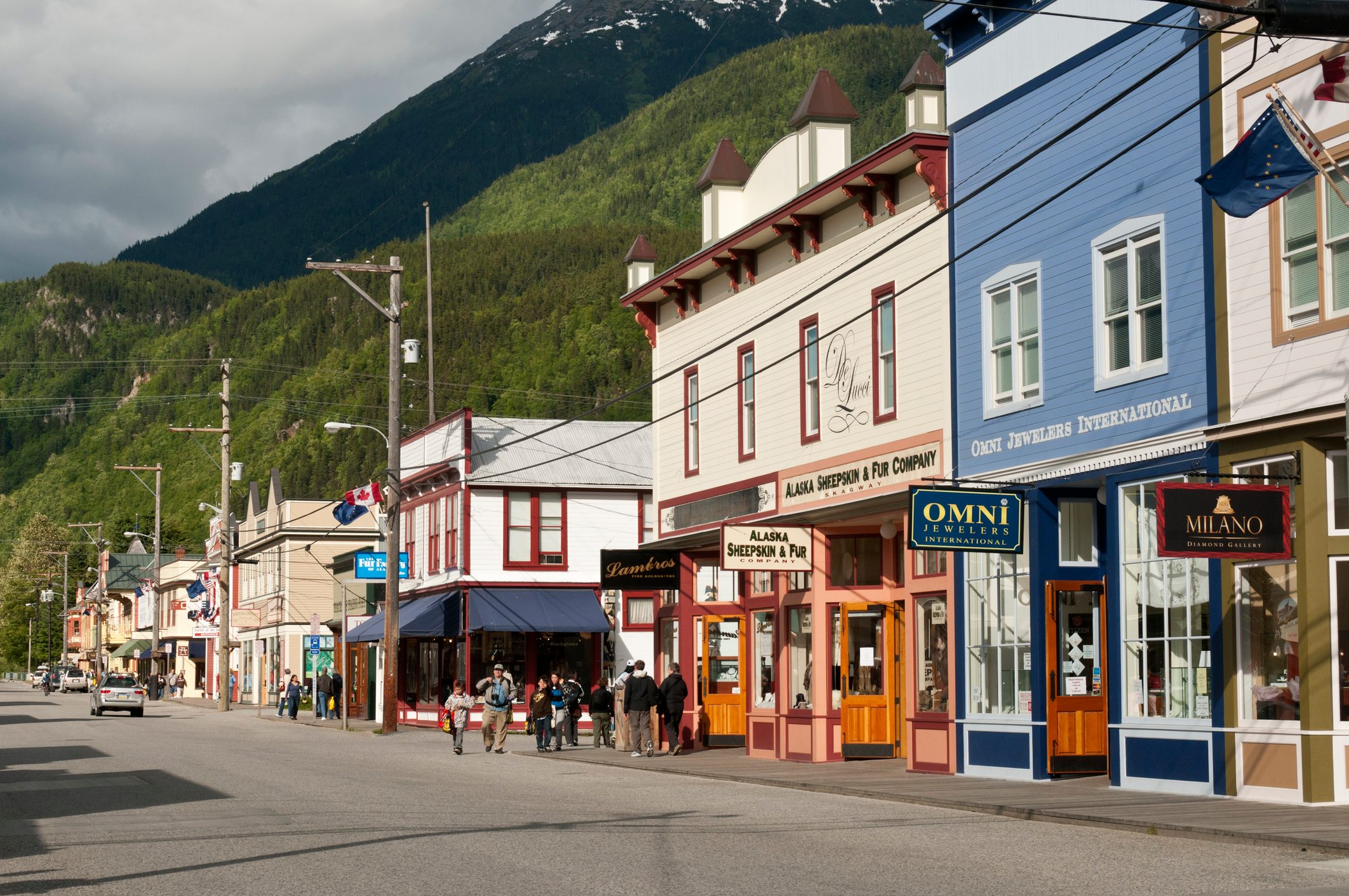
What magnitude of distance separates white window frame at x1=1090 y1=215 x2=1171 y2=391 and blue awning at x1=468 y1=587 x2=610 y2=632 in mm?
26185

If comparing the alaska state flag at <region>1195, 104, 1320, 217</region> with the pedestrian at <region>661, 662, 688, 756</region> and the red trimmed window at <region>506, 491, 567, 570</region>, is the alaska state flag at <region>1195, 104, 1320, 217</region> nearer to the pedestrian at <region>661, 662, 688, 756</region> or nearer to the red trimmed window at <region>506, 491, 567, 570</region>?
the pedestrian at <region>661, 662, 688, 756</region>

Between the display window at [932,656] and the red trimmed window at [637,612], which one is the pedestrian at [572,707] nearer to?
the red trimmed window at [637,612]

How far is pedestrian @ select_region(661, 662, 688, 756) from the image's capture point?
3048 centimetres

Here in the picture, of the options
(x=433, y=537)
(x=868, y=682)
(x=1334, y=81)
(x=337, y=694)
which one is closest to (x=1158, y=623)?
(x=1334, y=81)

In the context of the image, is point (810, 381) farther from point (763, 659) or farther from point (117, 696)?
point (117, 696)

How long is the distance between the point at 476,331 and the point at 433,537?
78522 mm

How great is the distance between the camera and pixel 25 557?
505 feet

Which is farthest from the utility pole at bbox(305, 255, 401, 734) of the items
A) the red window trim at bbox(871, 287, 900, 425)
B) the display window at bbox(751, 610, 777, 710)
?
the red window trim at bbox(871, 287, 900, 425)

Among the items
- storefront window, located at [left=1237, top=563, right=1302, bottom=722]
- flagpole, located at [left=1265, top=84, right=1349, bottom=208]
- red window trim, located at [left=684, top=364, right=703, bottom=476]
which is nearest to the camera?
flagpole, located at [left=1265, top=84, right=1349, bottom=208]

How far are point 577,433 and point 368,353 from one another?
290 feet

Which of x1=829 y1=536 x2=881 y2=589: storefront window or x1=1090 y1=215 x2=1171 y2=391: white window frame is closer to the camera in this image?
x1=1090 y1=215 x2=1171 y2=391: white window frame

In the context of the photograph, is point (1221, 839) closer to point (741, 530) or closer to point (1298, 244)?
point (1298, 244)

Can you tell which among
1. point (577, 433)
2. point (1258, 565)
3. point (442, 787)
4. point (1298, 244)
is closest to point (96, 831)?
point (442, 787)

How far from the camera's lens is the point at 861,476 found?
25906mm
